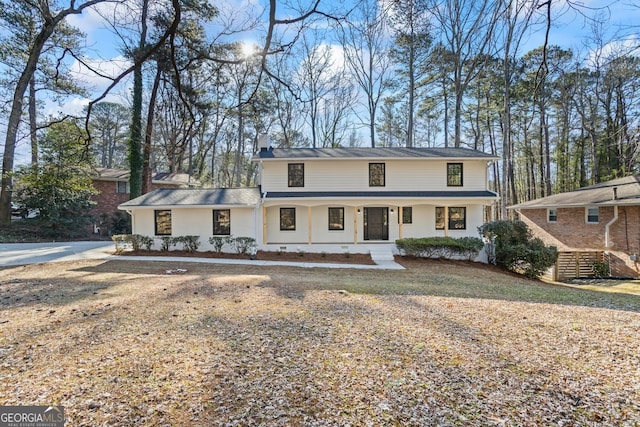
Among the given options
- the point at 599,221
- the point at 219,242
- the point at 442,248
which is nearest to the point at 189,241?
the point at 219,242

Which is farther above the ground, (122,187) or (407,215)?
(122,187)

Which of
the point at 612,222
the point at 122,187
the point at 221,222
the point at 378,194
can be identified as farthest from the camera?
the point at 122,187

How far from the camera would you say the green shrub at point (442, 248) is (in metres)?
13.8

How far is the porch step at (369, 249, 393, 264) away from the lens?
1323cm

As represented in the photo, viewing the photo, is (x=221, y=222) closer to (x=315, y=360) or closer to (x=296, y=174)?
(x=296, y=174)

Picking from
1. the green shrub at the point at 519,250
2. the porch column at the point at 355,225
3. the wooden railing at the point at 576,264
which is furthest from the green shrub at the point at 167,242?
the wooden railing at the point at 576,264

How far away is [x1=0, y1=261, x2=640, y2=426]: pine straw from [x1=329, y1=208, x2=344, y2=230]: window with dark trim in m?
10.2

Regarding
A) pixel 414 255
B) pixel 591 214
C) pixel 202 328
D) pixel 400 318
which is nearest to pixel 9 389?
pixel 202 328

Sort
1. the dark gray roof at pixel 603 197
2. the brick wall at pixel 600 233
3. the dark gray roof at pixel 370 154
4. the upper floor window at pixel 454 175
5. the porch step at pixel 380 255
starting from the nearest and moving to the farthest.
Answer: the porch step at pixel 380 255, the brick wall at pixel 600 233, the dark gray roof at pixel 603 197, the dark gray roof at pixel 370 154, the upper floor window at pixel 454 175

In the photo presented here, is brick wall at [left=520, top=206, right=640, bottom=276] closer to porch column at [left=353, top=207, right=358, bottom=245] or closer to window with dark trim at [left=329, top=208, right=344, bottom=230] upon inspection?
porch column at [left=353, top=207, right=358, bottom=245]

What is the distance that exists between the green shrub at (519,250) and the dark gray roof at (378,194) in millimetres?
2202

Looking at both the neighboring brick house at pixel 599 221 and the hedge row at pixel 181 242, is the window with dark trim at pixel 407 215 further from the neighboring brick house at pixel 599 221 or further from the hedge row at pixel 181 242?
the hedge row at pixel 181 242

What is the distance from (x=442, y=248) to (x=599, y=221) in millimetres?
8245

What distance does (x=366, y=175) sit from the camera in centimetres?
1644
